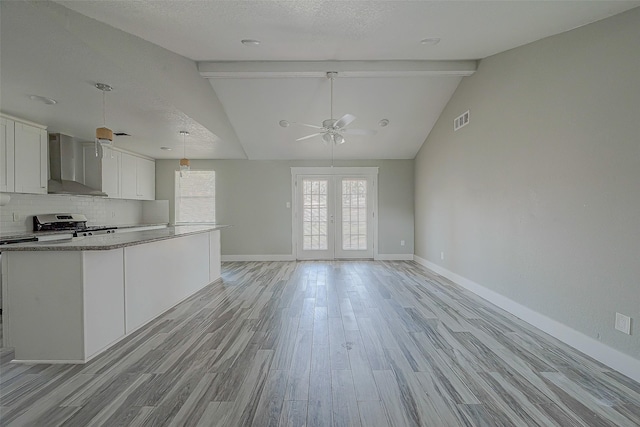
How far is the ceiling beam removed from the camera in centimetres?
422

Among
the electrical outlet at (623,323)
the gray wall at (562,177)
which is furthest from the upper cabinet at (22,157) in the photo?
the electrical outlet at (623,323)

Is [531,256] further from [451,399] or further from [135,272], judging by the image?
[135,272]

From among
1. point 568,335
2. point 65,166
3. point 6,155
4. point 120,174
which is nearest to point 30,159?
point 6,155

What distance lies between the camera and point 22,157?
415 cm

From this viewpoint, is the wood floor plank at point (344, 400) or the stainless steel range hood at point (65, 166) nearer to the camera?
the wood floor plank at point (344, 400)

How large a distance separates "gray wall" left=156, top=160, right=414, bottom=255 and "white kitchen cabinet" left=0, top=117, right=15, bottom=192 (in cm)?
323

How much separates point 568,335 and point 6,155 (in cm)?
660

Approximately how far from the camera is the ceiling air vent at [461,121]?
4555mm

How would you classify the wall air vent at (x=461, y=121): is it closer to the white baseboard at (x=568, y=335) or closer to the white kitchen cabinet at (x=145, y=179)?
the white baseboard at (x=568, y=335)

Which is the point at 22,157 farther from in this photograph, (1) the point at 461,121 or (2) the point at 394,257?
(2) the point at 394,257

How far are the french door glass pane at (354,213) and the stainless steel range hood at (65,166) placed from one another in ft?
16.2

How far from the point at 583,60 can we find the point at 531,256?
186cm

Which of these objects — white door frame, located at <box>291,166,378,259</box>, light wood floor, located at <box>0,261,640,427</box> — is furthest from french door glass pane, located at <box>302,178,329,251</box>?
light wood floor, located at <box>0,261,640,427</box>

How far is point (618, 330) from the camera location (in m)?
2.34
